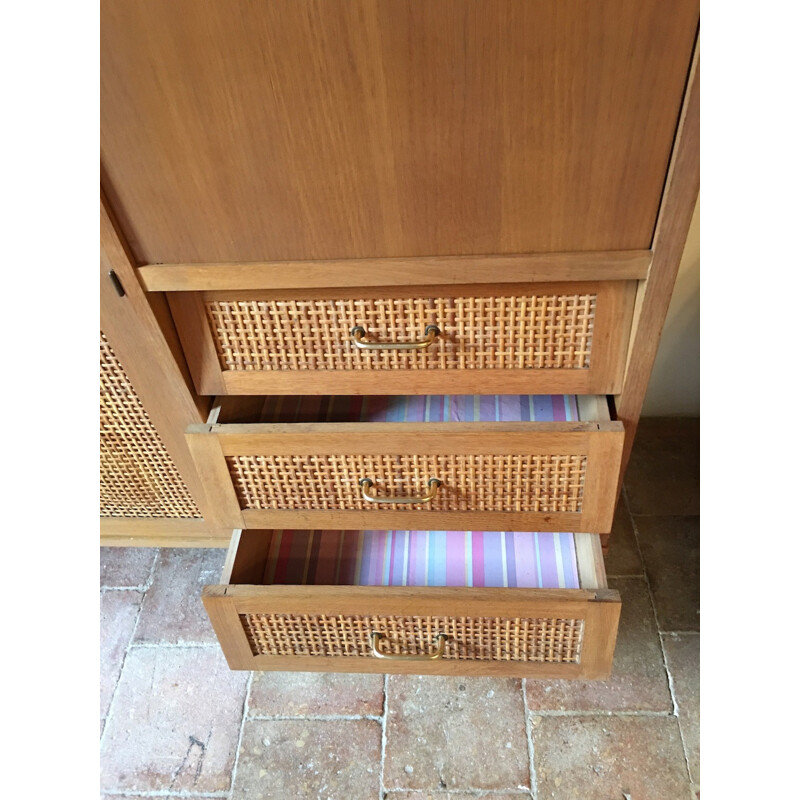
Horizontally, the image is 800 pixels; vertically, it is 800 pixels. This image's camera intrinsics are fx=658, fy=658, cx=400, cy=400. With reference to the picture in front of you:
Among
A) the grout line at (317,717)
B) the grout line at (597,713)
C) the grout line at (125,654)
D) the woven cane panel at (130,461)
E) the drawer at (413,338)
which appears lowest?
the grout line at (597,713)

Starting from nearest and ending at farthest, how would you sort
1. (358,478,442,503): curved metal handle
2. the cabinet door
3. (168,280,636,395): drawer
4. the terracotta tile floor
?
the cabinet door
(168,280,636,395): drawer
(358,478,442,503): curved metal handle
the terracotta tile floor

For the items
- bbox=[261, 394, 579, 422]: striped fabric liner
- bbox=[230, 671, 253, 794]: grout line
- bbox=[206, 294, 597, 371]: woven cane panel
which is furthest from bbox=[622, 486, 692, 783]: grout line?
bbox=[230, 671, 253, 794]: grout line

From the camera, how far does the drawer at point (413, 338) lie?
76 cm

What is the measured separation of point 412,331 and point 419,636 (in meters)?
0.43

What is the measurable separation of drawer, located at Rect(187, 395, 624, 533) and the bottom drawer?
0.29ft

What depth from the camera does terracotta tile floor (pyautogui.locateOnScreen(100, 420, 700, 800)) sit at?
97cm

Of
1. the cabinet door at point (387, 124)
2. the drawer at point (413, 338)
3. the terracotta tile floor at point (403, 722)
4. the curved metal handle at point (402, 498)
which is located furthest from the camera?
the terracotta tile floor at point (403, 722)

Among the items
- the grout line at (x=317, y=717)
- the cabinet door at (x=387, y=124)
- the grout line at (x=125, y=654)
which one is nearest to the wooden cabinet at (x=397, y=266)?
the cabinet door at (x=387, y=124)

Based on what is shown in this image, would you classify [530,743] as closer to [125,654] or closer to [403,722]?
[403,722]

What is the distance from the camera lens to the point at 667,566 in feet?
3.94

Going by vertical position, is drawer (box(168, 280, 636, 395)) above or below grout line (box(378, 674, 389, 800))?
above

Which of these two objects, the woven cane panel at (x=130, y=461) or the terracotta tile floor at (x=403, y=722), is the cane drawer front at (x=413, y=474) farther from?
the terracotta tile floor at (x=403, y=722)

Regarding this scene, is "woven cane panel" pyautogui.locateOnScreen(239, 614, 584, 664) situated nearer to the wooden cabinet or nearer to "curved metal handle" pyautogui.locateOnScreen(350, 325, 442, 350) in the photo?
the wooden cabinet
